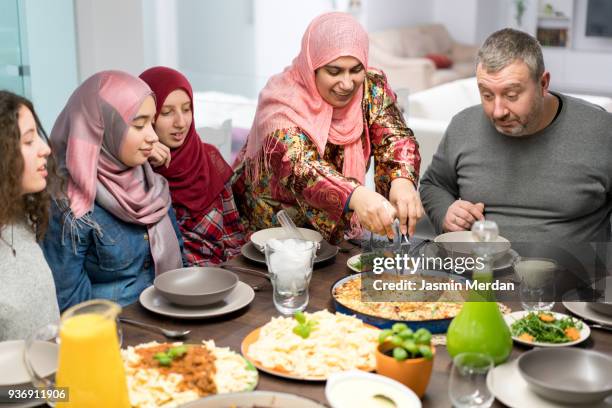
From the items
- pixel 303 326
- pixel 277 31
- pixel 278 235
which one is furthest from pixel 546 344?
pixel 277 31

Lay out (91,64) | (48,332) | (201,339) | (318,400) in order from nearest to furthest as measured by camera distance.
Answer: (48,332) < (318,400) < (201,339) < (91,64)

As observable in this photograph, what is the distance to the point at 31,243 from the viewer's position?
73.4 inches

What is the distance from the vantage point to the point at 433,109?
17.2ft

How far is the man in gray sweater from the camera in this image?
233 cm

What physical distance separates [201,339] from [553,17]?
32.0ft

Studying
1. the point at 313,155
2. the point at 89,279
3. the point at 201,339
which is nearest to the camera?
the point at 201,339

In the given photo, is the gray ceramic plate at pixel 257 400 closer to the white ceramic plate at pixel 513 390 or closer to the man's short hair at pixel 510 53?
the white ceramic plate at pixel 513 390

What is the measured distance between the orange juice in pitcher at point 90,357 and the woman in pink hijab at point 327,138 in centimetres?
107

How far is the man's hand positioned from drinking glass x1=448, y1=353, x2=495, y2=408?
114 cm

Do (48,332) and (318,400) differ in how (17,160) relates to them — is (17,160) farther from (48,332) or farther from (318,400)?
(318,400)

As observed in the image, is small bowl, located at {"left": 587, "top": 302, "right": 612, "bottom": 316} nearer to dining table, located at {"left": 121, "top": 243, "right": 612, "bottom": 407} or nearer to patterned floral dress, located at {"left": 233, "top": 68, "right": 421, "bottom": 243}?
dining table, located at {"left": 121, "top": 243, "right": 612, "bottom": 407}

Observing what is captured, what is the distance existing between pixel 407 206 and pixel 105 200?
0.83 metres

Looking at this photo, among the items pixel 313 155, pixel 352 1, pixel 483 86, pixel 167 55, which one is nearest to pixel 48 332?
pixel 313 155

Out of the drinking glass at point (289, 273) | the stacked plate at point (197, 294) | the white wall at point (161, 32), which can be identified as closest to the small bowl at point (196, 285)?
the stacked plate at point (197, 294)
